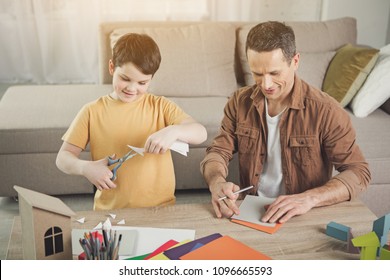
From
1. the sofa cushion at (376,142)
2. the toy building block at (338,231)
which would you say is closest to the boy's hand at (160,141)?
the toy building block at (338,231)

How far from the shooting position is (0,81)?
4.36 metres

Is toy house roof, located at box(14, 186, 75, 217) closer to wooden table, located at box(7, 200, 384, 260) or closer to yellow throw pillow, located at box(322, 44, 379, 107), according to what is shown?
wooden table, located at box(7, 200, 384, 260)

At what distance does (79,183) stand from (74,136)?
3.58ft

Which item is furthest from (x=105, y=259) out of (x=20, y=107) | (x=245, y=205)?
(x=20, y=107)

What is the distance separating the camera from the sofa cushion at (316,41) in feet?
9.52

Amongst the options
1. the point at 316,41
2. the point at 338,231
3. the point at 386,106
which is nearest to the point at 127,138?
the point at 338,231

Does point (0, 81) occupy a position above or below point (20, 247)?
below

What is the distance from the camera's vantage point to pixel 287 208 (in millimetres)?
1366

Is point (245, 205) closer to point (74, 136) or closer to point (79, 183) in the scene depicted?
point (74, 136)

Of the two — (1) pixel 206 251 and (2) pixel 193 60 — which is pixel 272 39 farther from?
(2) pixel 193 60

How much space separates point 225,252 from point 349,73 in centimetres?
179

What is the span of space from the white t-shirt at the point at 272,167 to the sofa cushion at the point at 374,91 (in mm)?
1142

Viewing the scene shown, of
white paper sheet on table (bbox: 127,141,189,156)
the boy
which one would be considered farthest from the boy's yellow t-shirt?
white paper sheet on table (bbox: 127,141,189,156)
